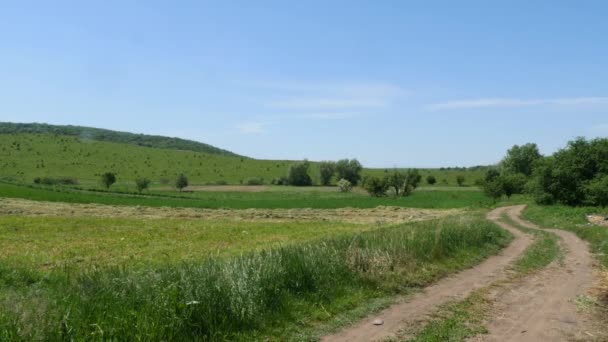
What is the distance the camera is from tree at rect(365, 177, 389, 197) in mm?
93750

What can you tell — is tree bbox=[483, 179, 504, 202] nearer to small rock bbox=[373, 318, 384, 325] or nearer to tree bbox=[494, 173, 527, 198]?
tree bbox=[494, 173, 527, 198]

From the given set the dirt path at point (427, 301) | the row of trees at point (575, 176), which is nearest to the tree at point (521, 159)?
the row of trees at point (575, 176)

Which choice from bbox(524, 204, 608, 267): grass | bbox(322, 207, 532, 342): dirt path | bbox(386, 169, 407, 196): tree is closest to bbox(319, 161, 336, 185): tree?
bbox(386, 169, 407, 196): tree

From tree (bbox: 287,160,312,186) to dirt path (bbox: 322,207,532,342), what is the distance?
107510 mm

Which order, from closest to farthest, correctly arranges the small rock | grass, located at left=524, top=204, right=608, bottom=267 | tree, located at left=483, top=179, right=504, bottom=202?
the small rock
grass, located at left=524, top=204, right=608, bottom=267
tree, located at left=483, top=179, right=504, bottom=202

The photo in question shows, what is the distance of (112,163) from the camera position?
120 meters

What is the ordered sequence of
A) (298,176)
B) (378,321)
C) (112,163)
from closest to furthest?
(378,321) → (112,163) → (298,176)

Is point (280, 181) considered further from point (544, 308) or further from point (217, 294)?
point (217, 294)

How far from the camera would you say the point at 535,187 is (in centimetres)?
4672

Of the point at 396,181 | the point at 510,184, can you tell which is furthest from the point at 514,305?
the point at 396,181

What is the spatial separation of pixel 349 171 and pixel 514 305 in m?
117

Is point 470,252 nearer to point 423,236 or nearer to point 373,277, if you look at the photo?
point 423,236

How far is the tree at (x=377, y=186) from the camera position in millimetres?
93750

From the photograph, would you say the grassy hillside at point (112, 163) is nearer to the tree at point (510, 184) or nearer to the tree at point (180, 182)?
the tree at point (180, 182)
